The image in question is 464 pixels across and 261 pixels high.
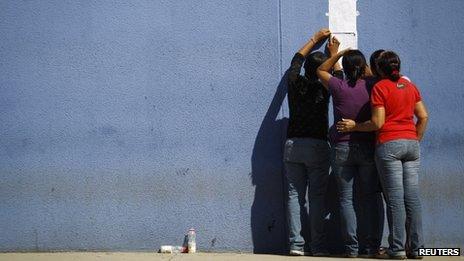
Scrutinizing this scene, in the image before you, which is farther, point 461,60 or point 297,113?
point 461,60

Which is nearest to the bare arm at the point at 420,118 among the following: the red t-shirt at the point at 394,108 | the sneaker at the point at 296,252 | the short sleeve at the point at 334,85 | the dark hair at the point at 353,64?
the red t-shirt at the point at 394,108

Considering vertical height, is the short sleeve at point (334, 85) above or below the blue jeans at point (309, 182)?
above

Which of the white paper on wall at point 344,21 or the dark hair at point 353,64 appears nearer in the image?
the dark hair at point 353,64

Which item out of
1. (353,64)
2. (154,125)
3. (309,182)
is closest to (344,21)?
(353,64)

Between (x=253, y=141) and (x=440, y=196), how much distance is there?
189 cm

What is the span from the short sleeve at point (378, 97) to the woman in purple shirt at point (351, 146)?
0.64 ft

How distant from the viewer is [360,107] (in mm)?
5902

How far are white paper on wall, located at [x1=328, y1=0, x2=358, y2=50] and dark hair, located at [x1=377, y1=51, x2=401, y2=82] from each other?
59cm

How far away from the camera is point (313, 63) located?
20.1 ft

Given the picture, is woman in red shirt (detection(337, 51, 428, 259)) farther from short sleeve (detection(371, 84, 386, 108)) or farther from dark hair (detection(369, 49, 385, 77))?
dark hair (detection(369, 49, 385, 77))

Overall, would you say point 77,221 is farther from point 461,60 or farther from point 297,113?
point 461,60

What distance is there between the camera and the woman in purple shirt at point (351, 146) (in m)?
5.88

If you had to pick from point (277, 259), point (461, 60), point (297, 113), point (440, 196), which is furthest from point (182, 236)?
point (461, 60)

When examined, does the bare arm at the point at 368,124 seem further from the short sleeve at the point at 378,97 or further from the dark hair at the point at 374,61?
the dark hair at the point at 374,61
